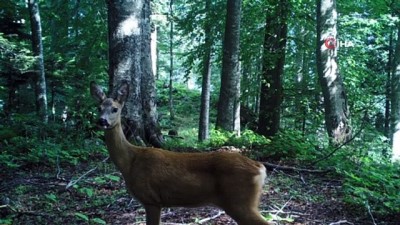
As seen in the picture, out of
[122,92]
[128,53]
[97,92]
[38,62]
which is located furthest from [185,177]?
[38,62]

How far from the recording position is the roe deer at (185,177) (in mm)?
3865

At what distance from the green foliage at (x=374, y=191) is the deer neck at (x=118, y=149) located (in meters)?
2.81

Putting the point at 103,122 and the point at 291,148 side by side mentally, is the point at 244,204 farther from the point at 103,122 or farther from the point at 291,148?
the point at 291,148

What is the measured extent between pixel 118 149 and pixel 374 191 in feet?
11.7

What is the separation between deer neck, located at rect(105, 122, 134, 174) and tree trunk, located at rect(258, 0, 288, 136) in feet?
27.0

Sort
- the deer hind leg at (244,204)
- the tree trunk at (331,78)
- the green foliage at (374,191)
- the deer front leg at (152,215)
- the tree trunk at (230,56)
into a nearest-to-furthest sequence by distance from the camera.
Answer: the deer hind leg at (244,204) < the deer front leg at (152,215) < the green foliage at (374,191) < the tree trunk at (331,78) < the tree trunk at (230,56)

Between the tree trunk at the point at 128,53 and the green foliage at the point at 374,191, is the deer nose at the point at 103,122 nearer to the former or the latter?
the green foliage at the point at 374,191

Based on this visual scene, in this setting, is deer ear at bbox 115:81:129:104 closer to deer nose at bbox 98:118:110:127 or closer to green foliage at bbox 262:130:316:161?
deer nose at bbox 98:118:110:127

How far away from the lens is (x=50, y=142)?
8.74 metres

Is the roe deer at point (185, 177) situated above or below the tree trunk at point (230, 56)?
below

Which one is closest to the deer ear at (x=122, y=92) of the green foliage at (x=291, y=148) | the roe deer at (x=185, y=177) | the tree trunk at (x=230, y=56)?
the roe deer at (x=185, y=177)

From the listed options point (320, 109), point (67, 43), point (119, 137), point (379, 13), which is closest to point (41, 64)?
point (67, 43)

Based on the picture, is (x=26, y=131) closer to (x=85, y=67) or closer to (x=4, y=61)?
(x=4, y=61)

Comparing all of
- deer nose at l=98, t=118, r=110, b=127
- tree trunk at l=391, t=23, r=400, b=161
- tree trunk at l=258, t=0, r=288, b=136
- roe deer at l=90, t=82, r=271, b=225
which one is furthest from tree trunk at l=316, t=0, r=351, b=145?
deer nose at l=98, t=118, r=110, b=127
